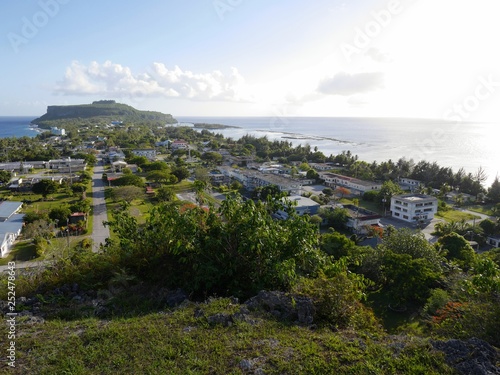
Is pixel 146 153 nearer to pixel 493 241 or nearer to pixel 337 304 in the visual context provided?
pixel 493 241

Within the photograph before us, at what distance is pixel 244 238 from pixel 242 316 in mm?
947

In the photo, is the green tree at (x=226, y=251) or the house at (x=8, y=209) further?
the house at (x=8, y=209)

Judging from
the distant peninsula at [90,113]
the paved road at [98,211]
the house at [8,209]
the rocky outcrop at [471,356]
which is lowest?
the paved road at [98,211]

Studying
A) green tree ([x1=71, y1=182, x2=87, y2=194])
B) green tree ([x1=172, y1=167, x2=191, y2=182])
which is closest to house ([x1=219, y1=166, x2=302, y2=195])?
green tree ([x1=172, y1=167, x2=191, y2=182])

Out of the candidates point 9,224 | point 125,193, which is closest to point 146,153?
point 125,193

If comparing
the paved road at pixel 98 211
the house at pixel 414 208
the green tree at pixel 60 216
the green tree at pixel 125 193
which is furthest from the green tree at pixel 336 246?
the green tree at pixel 125 193

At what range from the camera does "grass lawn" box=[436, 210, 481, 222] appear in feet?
65.4

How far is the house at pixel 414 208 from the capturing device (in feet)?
62.0

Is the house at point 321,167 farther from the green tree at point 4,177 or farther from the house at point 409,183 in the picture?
the green tree at point 4,177

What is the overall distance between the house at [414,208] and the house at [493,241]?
3.42 m

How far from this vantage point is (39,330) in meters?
3.04

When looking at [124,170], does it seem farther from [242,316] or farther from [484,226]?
[242,316]

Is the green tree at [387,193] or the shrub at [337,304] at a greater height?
the shrub at [337,304]

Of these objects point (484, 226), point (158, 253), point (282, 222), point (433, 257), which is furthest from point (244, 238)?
point (484, 226)
